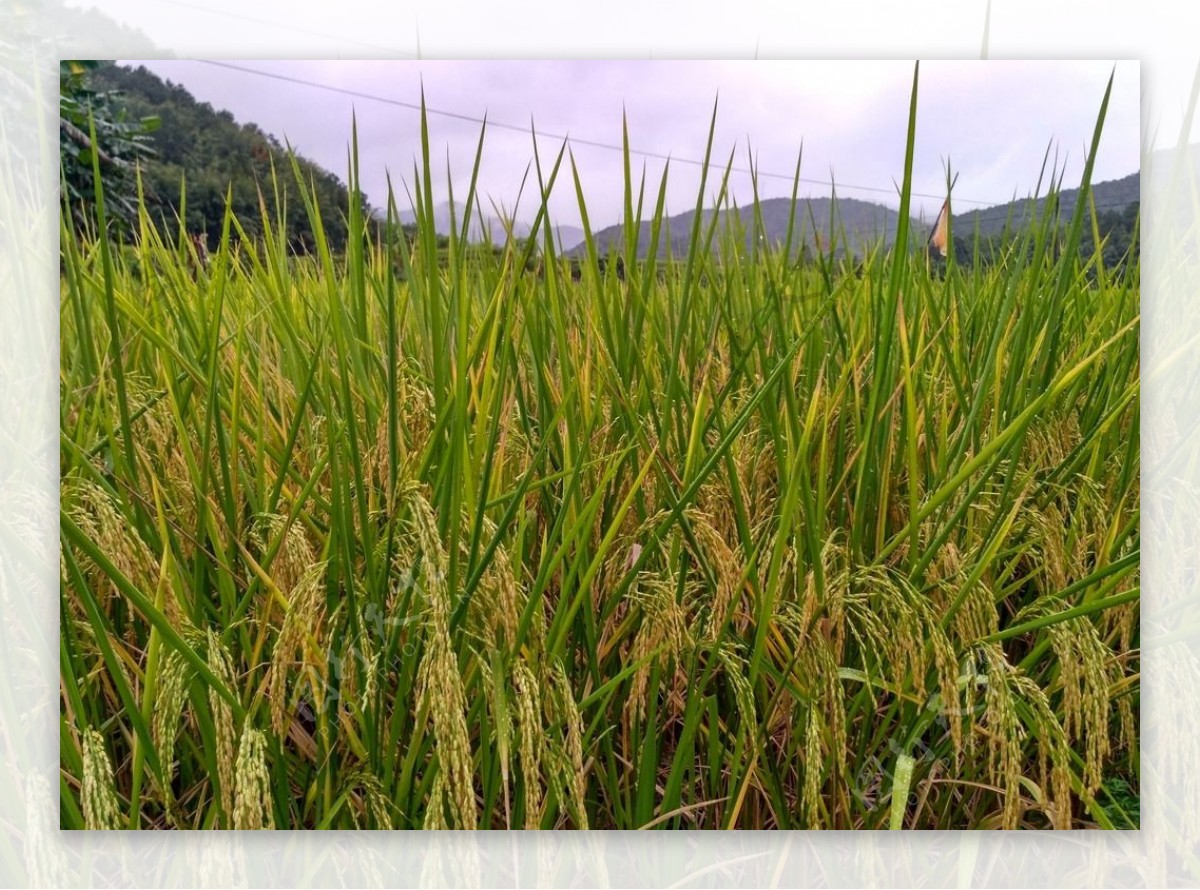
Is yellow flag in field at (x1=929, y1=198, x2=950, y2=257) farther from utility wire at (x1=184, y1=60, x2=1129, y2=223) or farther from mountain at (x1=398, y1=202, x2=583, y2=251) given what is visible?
mountain at (x1=398, y1=202, x2=583, y2=251)

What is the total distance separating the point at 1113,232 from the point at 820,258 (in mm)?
607

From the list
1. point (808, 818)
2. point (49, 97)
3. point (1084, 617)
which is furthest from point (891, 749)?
point (49, 97)

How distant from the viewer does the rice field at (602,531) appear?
1783mm

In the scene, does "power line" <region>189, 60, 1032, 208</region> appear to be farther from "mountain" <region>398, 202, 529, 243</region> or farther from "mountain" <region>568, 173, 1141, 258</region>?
"mountain" <region>398, 202, 529, 243</region>

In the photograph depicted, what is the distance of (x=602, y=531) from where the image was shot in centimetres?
181

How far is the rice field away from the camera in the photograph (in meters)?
1.78

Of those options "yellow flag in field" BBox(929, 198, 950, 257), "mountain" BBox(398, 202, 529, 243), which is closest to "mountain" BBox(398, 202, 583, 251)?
"mountain" BBox(398, 202, 529, 243)

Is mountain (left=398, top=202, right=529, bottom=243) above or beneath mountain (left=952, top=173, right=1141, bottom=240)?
beneath

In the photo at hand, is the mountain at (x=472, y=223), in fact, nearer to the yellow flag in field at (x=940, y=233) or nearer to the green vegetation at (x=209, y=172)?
the green vegetation at (x=209, y=172)

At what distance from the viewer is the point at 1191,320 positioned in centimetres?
200

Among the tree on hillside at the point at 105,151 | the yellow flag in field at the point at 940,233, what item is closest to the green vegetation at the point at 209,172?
the tree on hillside at the point at 105,151

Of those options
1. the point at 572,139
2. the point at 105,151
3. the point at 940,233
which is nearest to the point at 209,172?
the point at 105,151

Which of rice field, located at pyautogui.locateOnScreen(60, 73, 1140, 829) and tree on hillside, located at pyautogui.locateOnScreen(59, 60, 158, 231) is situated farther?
tree on hillside, located at pyautogui.locateOnScreen(59, 60, 158, 231)

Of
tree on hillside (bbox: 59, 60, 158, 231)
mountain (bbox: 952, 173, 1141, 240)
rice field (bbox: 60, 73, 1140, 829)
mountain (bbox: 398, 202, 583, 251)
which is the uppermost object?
tree on hillside (bbox: 59, 60, 158, 231)
